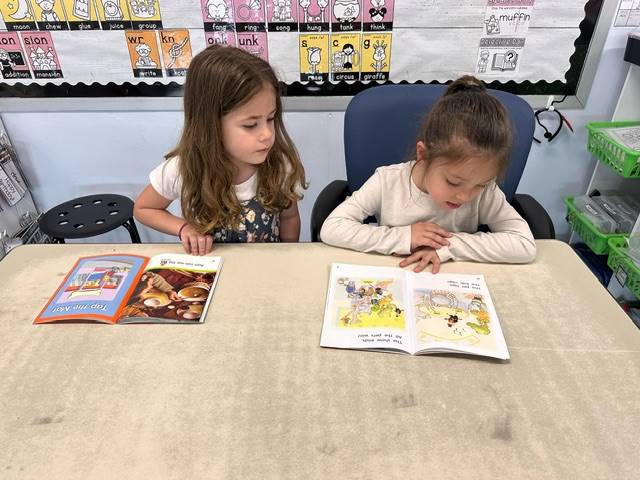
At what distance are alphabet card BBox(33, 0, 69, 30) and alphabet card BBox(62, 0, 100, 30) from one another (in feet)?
0.06

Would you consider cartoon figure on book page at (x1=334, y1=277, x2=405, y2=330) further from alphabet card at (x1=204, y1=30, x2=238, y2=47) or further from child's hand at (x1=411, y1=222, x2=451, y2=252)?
alphabet card at (x1=204, y1=30, x2=238, y2=47)

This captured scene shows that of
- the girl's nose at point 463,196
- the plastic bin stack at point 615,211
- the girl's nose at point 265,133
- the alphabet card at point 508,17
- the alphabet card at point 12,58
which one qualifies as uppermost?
the alphabet card at point 508,17

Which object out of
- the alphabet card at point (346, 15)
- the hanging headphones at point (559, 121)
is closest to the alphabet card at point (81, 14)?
the alphabet card at point (346, 15)

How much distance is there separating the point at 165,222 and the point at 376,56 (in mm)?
907

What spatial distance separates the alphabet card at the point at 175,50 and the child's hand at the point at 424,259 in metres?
1.05

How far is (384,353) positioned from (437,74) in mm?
1141

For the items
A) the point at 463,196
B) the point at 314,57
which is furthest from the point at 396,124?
the point at 314,57

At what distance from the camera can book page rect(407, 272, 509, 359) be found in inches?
29.9

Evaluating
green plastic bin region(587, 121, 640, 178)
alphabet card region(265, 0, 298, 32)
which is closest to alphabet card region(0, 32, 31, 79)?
alphabet card region(265, 0, 298, 32)

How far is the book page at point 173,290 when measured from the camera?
0.84 meters

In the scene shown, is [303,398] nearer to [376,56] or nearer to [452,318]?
[452,318]

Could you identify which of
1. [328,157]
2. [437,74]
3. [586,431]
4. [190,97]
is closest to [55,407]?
[190,97]

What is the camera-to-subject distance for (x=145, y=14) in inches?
58.1

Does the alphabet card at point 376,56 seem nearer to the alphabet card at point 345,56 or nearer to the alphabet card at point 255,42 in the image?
the alphabet card at point 345,56
